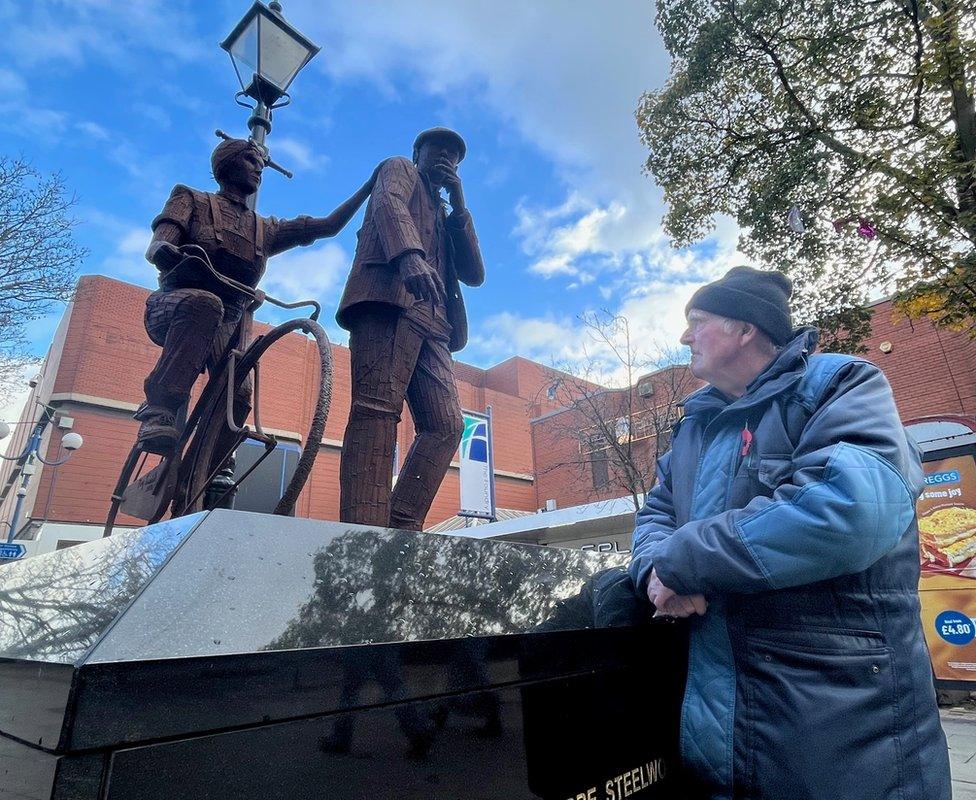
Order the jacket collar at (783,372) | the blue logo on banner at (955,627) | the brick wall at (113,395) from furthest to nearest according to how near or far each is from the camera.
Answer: the brick wall at (113,395), the blue logo on banner at (955,627), the jacket collar at (783,372)

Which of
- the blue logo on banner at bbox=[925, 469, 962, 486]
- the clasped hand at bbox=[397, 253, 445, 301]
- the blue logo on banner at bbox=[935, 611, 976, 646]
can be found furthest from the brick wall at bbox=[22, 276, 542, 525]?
the clasped hand at bbox=[397, 253, 445, 301]

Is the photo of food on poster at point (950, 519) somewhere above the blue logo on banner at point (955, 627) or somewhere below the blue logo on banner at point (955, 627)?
above

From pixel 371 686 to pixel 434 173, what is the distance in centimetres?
260

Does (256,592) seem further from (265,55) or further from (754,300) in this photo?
(265,55)

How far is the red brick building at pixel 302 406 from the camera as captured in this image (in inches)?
498

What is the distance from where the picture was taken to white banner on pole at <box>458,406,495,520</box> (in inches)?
527

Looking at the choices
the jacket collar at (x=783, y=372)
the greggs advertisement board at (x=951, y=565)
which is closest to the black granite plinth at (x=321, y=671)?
the jacket collar at (x=783, y=372)

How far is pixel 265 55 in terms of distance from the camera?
332 cm

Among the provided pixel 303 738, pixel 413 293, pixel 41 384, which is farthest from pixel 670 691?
pixel 41 384

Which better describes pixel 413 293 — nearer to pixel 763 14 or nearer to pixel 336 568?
pixel 336 568

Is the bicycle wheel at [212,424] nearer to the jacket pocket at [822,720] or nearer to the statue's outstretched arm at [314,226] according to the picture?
the statue's outstretched arm at [314,226]

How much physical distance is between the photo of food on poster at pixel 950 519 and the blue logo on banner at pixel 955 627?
1.46ft

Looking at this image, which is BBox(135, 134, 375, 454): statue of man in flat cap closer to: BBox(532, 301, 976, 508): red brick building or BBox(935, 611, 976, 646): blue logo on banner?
BBox(935, 611, 976, 646): blue logo on banner

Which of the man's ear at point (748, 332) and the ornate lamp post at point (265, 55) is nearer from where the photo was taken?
the man's ear at point (748, 332)
